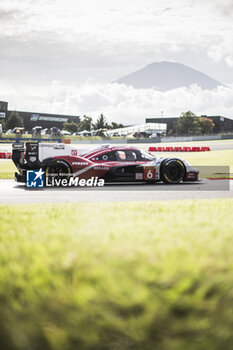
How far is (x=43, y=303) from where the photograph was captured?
1966 millimetres

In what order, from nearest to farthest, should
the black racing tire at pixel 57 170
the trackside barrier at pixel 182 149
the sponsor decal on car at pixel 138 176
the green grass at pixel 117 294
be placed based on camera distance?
the green grass at pixel 117 294 → the black racing tire at pixel 57 170 → the sponsor decal on car at pixel 138 176 → the trackside barrier at pixel 182 149

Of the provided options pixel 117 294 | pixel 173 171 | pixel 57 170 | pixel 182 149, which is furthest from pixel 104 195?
pixel 182 149

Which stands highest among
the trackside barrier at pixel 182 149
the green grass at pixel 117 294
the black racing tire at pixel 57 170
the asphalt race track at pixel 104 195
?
the trackside barrier at pixel 182 149

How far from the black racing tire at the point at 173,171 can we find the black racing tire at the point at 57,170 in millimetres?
2902

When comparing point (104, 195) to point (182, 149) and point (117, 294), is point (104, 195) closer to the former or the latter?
point (117, 294)

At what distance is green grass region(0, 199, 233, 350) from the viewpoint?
1790mm

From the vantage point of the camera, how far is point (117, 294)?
1.90m

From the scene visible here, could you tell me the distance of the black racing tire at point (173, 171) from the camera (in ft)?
38.2

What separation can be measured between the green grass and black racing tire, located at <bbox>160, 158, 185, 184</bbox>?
9.05 meters

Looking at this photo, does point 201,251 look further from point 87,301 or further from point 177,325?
point 87,301

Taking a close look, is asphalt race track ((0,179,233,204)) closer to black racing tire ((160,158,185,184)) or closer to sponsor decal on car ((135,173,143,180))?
sponsor decal on car ((135,173,143,180))

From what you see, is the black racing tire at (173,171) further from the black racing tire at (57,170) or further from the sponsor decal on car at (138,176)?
the black racing tire at (57,170)

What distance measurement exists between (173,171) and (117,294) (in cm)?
1003

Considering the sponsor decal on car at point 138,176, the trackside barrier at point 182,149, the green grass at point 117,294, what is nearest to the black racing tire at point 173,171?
the sponsor decal on car at point 138,176
